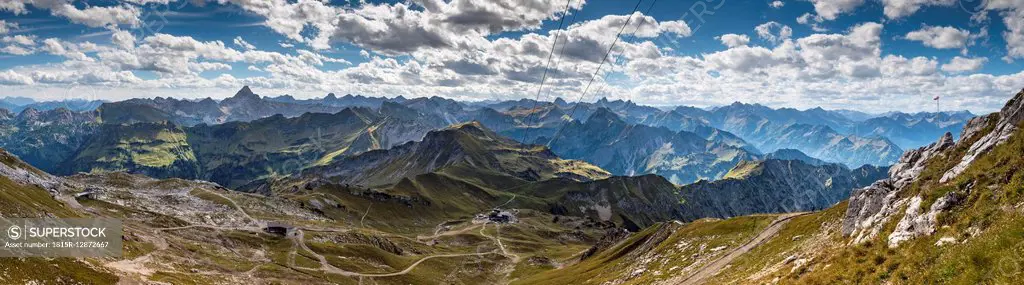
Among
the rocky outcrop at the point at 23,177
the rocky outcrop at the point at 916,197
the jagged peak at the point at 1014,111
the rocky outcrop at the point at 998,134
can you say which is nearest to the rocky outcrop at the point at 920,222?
the rocky outcrop at the point at 916,197

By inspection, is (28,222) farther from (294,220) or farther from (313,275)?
(294,220)

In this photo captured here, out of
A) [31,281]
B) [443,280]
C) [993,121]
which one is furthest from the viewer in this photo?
[443,280]

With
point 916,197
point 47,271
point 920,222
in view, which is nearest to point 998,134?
point 916,197

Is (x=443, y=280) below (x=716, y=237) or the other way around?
below

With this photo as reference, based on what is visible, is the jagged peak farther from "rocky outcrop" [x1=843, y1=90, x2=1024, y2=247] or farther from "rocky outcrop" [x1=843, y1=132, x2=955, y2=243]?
"rocky outcrop" [x1=843, y1=132, x2=955, y2=243]

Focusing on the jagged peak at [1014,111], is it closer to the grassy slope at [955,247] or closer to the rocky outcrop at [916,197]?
the rocky outcrop at [916,197]

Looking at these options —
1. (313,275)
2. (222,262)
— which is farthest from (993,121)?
(222,262)
